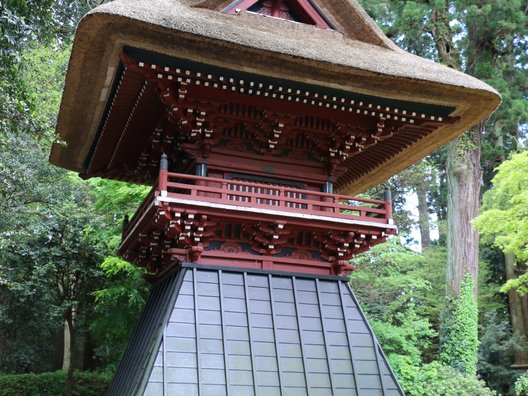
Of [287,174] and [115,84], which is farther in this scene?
[287,174]

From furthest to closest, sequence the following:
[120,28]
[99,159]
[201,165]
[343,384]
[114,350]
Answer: [114,350]
[99,159]
[201,165]
[343,384]
[120,28]

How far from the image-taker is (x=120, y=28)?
692 cm

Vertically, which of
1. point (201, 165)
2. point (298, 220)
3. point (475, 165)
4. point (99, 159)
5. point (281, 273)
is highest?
point (475, 165)

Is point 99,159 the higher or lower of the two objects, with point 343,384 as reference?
higher

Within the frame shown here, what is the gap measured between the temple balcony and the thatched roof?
1675 mm

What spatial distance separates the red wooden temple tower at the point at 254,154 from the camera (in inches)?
288

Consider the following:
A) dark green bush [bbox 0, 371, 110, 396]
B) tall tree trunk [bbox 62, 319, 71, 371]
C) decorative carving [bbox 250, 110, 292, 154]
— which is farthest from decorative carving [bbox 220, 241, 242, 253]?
tall tree trunk [bbox 62, 319, 71, 371]

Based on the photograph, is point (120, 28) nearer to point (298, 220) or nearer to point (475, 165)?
point (298, 220)

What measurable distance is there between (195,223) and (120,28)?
8.92 ft

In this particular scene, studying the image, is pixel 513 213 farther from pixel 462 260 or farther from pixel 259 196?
pixel 259 196

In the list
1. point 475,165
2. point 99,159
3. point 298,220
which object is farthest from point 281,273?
point 475,165

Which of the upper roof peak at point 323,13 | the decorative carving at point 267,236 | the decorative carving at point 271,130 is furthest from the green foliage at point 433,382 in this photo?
the upper roof peak at point 323,13

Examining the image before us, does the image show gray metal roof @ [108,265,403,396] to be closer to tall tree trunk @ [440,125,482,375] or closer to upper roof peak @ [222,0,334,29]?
upper roof peak @ [222,0,334,29]

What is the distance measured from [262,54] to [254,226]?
97.7 inches
